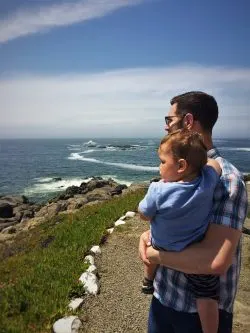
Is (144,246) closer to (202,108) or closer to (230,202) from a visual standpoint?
(230,202)

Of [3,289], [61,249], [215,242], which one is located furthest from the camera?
[61,249]

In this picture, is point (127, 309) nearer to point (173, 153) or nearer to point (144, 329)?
point (144, 329)

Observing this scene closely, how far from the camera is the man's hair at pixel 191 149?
2.70 meters

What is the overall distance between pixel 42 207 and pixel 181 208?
30149 mm

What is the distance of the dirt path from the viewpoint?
5.95 meters

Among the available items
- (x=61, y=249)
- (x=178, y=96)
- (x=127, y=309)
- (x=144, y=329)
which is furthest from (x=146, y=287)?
(x=61, y=249)

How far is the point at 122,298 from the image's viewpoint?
22.5ft

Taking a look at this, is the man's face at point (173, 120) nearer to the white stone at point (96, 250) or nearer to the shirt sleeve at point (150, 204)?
the shirt sleeve at point (150, 204)

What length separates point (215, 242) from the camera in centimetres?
260

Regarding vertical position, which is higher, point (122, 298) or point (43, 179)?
point (122, 298)

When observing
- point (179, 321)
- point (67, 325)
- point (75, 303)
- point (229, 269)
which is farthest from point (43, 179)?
point (229, 269)

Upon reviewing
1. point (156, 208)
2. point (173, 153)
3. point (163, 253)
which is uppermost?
point (173, 153)

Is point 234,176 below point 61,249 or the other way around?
the other way around

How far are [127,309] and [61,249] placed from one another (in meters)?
3.69
